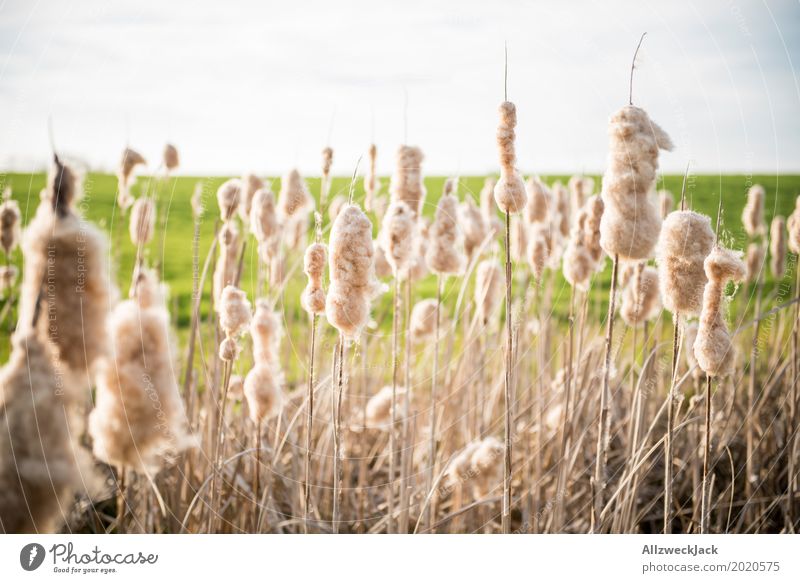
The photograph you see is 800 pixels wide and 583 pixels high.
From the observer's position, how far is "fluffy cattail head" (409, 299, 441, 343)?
1.66 meters

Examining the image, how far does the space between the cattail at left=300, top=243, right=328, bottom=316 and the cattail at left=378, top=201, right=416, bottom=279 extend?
0.24m

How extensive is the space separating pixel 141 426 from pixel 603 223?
751 millimetres

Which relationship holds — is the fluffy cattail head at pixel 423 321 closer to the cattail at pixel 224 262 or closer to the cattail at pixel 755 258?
the cattail at pixel 224 262

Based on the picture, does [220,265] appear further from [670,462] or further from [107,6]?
[670,462]

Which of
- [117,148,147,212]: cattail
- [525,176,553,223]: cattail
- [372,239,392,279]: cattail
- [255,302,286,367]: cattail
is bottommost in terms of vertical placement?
[255,302,286,367]: cattail

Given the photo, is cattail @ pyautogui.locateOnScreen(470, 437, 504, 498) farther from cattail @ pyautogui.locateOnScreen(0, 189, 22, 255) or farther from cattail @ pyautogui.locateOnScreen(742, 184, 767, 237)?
cattail @ pyautogui.locateOnScreen(0, 189, 22, 255)

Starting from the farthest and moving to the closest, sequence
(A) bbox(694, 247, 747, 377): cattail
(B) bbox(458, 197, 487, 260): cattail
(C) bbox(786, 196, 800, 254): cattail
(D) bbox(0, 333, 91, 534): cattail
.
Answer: (B) bbox(458, 197, 487, 260): cattail → (C) bbox(786, 196, 800, 254): cattail → (A) bbox(694, 247, 747, 377): cattail → (D) bbox(0, 333, 91, 534): cattail

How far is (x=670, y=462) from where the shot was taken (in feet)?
3.49

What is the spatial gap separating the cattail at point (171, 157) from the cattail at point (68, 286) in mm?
554

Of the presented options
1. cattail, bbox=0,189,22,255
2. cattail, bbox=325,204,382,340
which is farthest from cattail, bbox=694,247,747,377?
cattail, bbox=0,189,22,255

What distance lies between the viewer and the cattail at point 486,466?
142 centimetres

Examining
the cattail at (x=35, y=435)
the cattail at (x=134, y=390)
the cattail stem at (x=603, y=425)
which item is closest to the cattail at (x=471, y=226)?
the cattail stem at (x=603, y=425)

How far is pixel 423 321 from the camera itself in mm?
1657

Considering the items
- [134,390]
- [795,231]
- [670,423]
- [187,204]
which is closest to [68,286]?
[134,390]
